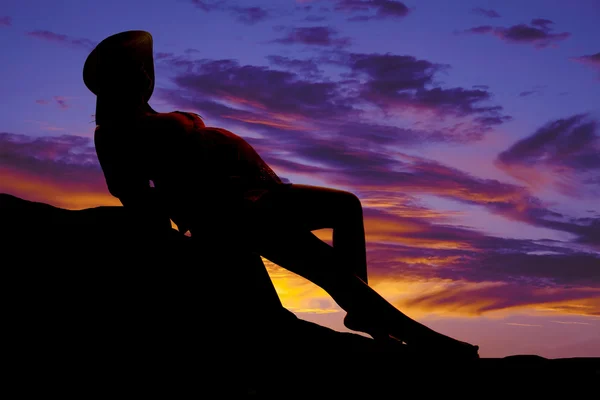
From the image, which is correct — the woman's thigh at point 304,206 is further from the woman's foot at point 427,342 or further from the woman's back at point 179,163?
the woman's foot at point 427,342

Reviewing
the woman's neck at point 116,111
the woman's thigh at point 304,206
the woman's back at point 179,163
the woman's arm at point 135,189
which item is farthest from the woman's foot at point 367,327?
the woman's neck at point 116,111

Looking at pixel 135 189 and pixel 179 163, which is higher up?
pixel 179 163

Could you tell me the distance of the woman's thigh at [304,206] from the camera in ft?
15.8

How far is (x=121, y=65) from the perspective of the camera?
5.12 meters

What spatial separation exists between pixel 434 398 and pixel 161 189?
248cm

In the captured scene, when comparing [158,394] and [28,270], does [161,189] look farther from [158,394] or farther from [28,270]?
[158,394]

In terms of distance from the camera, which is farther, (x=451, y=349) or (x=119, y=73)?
(x=119, y=73)

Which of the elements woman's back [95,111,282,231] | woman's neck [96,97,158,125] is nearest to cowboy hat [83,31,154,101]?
woman's neck [96,97,158,125]

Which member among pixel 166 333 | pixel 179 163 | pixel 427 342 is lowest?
pixel 166 333

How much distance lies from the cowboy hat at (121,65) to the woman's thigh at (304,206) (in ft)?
4.62

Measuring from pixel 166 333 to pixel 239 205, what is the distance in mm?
1046

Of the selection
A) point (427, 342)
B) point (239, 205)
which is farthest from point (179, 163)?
point (427, 342)

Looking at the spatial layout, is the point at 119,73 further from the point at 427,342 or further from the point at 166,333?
the point at 427,342

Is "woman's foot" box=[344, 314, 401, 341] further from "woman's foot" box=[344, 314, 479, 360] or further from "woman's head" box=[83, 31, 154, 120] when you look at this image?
"woman's head" box=[83, 31, 154, 120]
